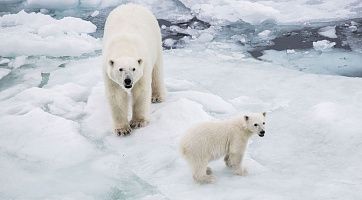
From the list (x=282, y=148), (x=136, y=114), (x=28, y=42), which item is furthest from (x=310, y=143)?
(x=28, y=42)

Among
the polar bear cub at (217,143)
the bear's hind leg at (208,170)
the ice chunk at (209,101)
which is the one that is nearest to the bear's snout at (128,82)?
the polar bear cub at (217,143)

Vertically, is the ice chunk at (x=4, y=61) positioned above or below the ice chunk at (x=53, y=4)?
below

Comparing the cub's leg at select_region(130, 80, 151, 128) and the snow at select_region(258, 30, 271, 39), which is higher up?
the cub's leg at select_region(130, 80, 151, 128)

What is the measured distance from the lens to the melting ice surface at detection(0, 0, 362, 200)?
3998mm

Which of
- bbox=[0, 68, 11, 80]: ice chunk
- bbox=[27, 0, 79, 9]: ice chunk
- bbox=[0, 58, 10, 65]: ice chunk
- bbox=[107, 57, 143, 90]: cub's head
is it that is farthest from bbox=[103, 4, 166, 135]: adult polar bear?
bbox=[27, 0, 79, 9]: ice chunk

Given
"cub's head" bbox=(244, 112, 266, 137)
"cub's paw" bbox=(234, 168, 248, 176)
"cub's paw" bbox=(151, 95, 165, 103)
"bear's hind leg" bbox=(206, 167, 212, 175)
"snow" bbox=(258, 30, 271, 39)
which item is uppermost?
"cub's head" bbox=(244, 112, 266, 137)

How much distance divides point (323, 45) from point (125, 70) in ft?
12.6

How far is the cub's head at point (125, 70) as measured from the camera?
4.44 m

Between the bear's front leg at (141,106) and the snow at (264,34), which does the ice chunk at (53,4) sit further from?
the bear's front leg at (141,106)

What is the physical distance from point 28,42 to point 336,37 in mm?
4517

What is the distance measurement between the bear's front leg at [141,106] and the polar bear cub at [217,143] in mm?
1128

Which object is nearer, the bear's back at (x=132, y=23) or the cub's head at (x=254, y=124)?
the cub's head at (x=254, y=124)

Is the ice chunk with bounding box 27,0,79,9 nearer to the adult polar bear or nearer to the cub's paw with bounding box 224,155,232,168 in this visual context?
the adult polar bear

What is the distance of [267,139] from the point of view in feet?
15.6
